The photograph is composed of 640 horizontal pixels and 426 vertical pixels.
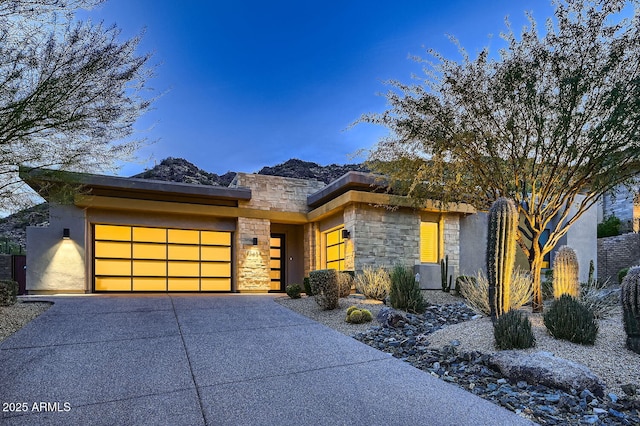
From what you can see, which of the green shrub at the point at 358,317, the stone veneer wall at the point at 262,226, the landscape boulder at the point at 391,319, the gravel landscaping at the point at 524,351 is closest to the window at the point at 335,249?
the stone veneer wall at the point at 262,226

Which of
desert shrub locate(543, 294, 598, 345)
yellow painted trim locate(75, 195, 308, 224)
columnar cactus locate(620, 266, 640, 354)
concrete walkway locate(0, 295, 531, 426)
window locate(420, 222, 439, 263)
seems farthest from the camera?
window locate(420, 222, 439, 263)

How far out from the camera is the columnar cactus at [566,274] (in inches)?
306

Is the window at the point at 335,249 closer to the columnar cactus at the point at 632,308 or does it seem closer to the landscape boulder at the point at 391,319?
the landscape boulder at the point at 391,319

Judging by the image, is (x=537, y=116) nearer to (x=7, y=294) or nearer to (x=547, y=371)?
(x=547, y=371)

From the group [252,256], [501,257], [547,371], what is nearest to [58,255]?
[252,256]

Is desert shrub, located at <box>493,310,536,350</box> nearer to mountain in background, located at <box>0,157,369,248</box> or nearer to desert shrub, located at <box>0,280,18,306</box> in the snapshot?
desert shrub, located at <box>0,280,18,306</box>

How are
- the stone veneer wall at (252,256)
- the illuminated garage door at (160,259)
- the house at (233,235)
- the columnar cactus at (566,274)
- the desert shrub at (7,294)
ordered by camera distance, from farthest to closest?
the stone veneer wall at (252,256) → the illuminated garage door at (160,259) → the house at (233,235) → the desert shrub at (7,294) → the columnar cactus at (566,274)

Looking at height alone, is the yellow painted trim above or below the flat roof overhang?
below

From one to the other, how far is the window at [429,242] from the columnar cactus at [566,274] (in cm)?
633

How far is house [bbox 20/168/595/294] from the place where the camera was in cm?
1270

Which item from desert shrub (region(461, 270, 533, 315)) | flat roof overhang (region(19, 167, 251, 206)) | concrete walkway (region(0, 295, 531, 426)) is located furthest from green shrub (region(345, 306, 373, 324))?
flat roof overhang (region(19, 167, 251, 206))

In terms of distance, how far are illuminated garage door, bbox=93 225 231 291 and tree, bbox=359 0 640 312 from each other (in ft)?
28.9

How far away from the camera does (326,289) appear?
9.23m

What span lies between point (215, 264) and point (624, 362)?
1318cm
